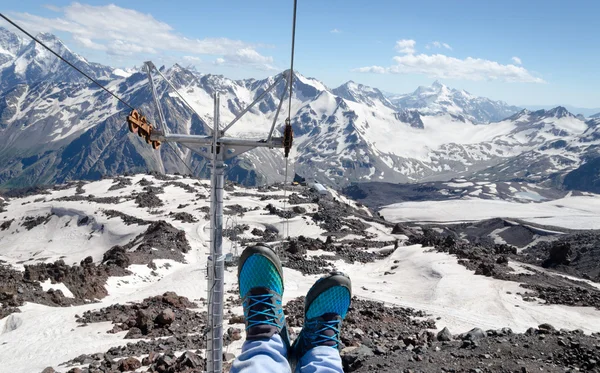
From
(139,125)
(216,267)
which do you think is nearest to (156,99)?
(139,125)

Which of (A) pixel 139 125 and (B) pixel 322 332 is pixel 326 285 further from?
(A) pixel 139 125

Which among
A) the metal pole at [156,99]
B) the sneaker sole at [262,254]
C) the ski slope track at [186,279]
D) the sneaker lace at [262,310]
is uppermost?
the metal pole at [156,99]

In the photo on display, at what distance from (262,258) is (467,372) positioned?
6544 mm

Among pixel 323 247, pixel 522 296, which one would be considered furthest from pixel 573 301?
pixel 323 247

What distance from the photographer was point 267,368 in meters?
→ 8.30

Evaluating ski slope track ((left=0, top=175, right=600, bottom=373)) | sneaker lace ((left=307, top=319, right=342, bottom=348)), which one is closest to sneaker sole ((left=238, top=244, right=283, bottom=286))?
sneaker lace ((left=307, top=319, right=342, bottom=348))

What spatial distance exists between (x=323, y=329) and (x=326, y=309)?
90cm

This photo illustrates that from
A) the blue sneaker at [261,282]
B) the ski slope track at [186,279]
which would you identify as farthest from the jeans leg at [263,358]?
the ski slope track at [186,279]

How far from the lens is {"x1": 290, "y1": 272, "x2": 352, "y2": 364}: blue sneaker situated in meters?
10.3

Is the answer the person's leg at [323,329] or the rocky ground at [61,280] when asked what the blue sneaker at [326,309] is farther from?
the rocky ground at [61,280]

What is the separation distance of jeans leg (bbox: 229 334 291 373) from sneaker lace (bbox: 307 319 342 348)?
2.32ft

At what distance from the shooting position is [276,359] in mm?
8891

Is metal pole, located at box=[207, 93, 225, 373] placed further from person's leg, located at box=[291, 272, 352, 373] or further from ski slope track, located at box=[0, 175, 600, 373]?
ski slope track, located at box=[0, 175, 600, 373]

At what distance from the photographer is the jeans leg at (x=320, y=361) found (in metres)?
8.48
